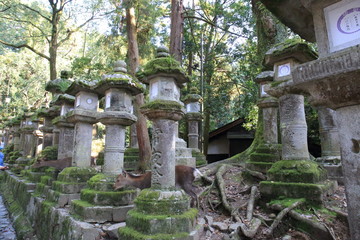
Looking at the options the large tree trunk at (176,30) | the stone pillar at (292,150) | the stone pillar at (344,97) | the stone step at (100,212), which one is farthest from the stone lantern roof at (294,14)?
the large tree trunk at (176,30)

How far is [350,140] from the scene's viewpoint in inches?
93.0

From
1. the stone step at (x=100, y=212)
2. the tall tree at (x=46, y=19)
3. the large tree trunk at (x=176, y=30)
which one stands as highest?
the tall tree at (x=46, y=19)

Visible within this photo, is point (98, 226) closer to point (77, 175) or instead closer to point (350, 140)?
point (77, 175)

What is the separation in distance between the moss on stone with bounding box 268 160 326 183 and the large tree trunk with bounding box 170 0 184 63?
18.3ft

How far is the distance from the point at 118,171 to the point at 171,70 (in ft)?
6.77

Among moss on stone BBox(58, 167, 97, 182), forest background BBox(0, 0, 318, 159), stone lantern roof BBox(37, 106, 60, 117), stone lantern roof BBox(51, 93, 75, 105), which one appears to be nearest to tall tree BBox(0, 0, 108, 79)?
forest background BBox(0, 0, 318, 159)

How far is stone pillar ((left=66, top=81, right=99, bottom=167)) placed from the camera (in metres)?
5.05

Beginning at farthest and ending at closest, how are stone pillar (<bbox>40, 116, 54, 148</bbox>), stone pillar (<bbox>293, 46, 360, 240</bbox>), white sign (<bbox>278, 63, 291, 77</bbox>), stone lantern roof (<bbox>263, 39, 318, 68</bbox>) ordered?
1. stone pillar (<bbox>40, 116, 54, 148</bbox>)
2. white sign (<bbox>278, 63, 291, 77</bbox>)
3. stone lantern roof (<bbox>263, 39, 318, 68</bbox>)
4. stone pillar (<bbox>293, 46, 360, 240</bbox>)

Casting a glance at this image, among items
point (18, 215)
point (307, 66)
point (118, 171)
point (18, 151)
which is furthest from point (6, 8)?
point (307, 66)

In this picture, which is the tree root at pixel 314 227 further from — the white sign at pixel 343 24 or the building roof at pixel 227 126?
the building roof at pixel 227 126

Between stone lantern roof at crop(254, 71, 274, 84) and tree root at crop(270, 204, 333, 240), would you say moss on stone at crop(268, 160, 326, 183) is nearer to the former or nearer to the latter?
tree root at crop(270, 204, 333, 240)

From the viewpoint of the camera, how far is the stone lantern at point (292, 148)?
Answer: 3.68m

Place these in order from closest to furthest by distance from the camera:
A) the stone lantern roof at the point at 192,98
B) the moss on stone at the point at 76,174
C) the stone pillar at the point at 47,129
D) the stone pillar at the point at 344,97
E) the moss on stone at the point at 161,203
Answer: the stone pillar at the point at 344,97
the moss on stone at the point at 161,203
the moss on stone at the point at 76,174
the stone pillar at the point at 47,129
the stone lantern roof at the point at 192,98

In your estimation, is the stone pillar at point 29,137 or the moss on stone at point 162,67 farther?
the stone pillar at point 29,137
